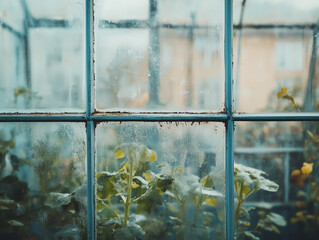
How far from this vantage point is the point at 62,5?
3.12ft

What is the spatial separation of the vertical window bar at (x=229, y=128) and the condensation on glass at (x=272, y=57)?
5 centimetres

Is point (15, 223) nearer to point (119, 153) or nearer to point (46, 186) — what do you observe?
point (46, 186)

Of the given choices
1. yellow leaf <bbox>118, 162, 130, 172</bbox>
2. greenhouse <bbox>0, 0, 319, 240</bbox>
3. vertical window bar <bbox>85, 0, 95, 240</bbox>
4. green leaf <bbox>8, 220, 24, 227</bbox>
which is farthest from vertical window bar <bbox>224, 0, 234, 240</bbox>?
green leaf <bbox>8, 220, 24, 227</bbox>

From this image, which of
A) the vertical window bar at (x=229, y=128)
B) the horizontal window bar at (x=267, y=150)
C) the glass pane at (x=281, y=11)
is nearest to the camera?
the vertical window bar at (x=229, y=128)

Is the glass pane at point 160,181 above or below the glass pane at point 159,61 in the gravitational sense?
below

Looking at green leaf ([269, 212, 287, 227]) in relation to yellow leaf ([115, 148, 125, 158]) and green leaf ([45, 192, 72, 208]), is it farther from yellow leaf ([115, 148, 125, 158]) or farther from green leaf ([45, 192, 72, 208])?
green leaf ([45, 192, 72, 208])

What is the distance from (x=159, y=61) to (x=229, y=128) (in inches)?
13.5

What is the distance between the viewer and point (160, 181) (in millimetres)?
933

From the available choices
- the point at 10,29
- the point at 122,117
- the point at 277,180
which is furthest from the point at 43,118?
the point at 277,180

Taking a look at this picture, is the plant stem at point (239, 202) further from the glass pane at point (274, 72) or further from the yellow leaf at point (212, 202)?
the glass pane at point (274, 72)

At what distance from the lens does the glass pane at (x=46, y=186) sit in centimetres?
92

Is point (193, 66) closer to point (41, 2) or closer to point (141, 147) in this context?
point (141, 147)

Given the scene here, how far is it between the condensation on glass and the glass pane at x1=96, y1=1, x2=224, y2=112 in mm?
82

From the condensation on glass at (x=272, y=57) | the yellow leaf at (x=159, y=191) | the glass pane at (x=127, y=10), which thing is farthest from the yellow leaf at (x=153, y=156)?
the glass pane at (x=127, y=10)
